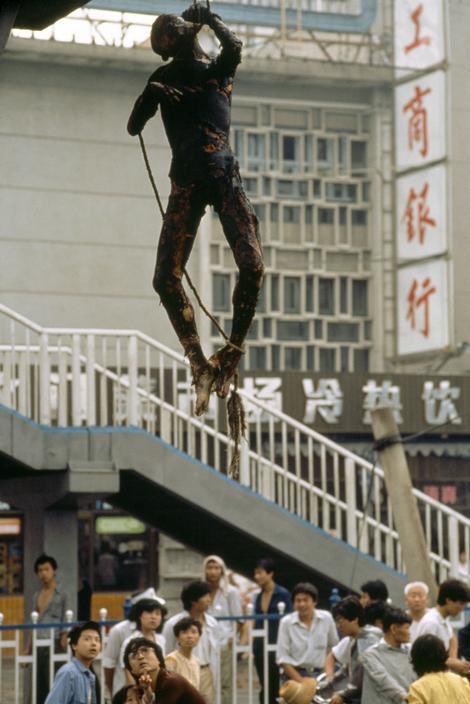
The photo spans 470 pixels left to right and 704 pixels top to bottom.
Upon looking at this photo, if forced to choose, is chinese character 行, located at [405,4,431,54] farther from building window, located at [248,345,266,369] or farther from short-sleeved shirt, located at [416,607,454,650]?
short-sleeved shirt, located at [416,607,454,650]

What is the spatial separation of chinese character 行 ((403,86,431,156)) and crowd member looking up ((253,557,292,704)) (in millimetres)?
12332

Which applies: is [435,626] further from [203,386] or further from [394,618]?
[203,386]

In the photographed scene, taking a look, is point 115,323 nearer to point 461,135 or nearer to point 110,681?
point 461,135

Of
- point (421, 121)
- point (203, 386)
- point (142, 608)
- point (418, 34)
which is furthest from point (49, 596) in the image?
point (418, 34)

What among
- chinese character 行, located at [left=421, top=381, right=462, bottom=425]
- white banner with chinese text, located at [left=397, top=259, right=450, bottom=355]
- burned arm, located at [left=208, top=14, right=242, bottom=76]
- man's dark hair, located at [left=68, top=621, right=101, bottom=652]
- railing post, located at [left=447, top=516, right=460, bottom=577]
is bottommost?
man's dark hair, located at [left=68, top=621, right=101, bottom=652]

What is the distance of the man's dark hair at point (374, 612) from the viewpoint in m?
10.3

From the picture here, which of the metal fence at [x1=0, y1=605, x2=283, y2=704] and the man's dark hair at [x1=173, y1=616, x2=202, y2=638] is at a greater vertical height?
the man's dark hair at [x1=173, y1=616, x2=202, y2=638]

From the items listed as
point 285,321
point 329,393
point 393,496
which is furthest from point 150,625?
point 285,321

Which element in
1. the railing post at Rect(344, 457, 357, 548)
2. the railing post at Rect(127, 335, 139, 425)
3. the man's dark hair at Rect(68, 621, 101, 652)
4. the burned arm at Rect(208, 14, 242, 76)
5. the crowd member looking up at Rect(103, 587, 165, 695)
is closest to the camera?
the burned arm at Rect(208, 14, 242, 76)

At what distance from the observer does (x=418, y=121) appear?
24.5 m

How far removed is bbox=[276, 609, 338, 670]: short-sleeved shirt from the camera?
11703mm

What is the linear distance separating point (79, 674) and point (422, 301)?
16.0 meters

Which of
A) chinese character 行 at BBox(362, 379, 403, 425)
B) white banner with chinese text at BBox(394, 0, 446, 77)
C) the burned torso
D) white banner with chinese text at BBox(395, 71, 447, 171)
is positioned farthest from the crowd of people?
white banner with chinese text at BBox(394, 0, 446, 77)

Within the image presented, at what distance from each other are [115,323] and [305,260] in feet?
11.2
